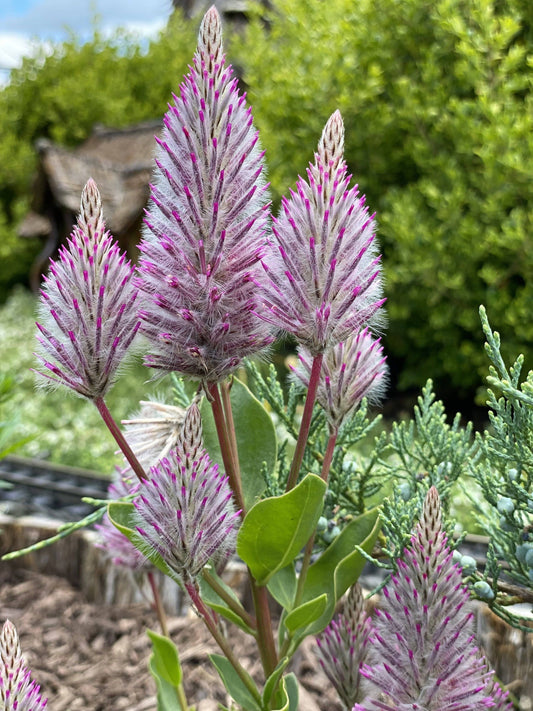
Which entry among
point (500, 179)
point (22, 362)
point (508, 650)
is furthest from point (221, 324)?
point (22, 362)

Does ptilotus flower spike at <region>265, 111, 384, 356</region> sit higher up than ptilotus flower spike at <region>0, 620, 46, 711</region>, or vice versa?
ptilotus flower spike at <region>265, 111, 384, 356</region>

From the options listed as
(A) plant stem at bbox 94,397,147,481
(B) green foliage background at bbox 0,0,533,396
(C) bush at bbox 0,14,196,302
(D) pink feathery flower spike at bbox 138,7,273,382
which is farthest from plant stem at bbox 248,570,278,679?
(C) bush at bbox 0,14,196,302

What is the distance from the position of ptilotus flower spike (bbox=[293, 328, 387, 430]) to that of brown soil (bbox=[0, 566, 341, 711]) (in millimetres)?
998

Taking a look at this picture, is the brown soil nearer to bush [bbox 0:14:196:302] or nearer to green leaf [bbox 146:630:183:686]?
green leaf [bbox 146:630:183:686]

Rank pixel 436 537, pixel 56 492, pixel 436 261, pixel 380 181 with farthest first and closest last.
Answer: pixel 380 181 → pixel 436 261 → pixel 56 492 → pixel 436 537

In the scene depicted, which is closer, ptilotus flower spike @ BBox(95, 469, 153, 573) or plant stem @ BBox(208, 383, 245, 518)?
plant stem @ BBox(208, 383, 245, 518)

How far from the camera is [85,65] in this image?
43.4ft

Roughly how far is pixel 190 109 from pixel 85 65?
13649mm

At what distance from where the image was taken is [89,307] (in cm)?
89

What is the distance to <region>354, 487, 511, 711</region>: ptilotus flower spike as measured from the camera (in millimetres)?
823

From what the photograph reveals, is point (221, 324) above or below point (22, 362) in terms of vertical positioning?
below

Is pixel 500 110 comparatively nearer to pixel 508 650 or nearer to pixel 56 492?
pixel 56 492

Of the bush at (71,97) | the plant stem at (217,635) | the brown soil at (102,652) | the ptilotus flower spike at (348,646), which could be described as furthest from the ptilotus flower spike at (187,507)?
the bush at (71,97)

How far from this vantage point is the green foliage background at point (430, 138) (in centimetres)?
536
